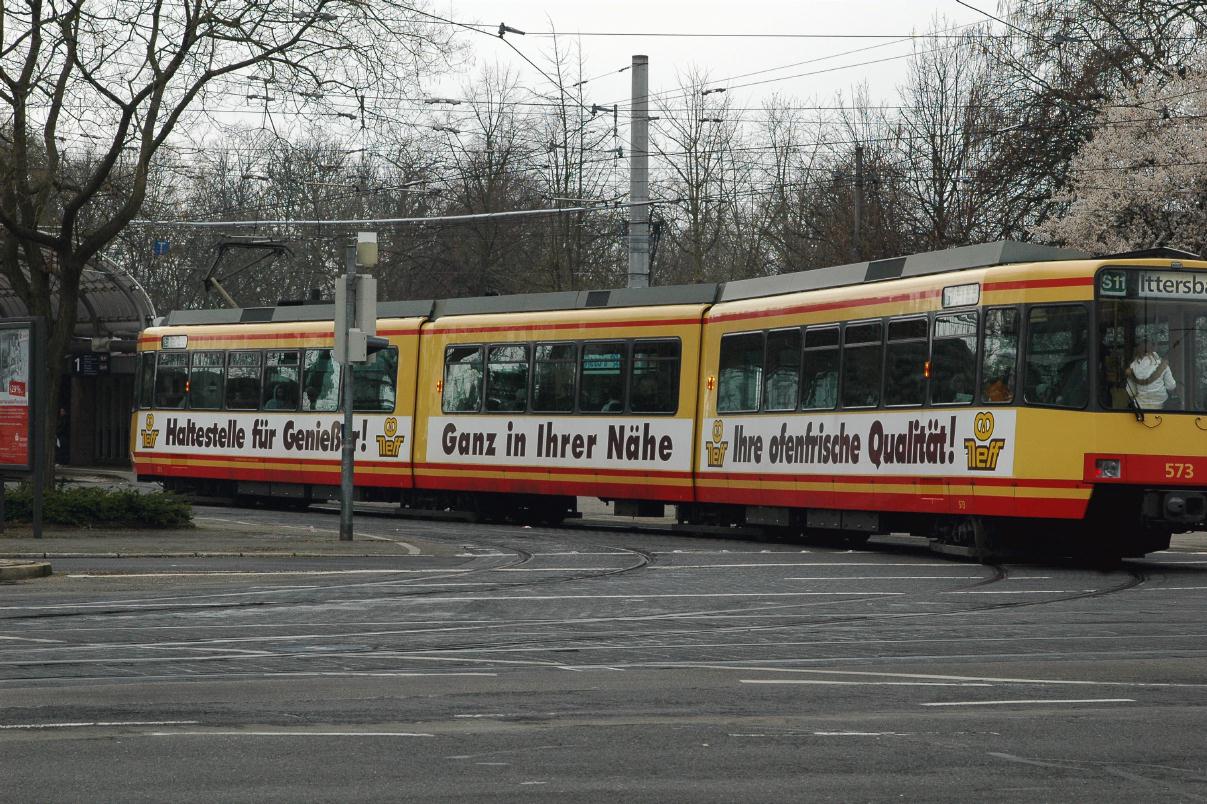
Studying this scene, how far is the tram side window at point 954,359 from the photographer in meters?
19.7

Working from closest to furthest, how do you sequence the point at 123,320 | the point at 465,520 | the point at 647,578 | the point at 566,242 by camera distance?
the point at 647,578 < the point at 465,520 < the point at 123,320 < the point at 566,242

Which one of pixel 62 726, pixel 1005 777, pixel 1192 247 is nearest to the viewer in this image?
pixel 1005 777

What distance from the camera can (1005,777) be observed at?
712cm

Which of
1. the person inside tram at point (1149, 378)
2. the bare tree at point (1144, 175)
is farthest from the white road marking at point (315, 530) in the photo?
the bare tree at point (1144, 175)

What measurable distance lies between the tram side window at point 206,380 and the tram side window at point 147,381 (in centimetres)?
129

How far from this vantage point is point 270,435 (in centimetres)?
3092

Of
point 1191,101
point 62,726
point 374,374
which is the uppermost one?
point 1191,101

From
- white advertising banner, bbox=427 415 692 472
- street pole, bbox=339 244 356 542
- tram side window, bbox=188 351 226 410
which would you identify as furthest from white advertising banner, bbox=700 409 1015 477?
tram side window, bbox=188 351 226 410

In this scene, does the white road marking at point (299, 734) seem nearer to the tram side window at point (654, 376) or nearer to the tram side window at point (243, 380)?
the tram side window at point (654, 376)

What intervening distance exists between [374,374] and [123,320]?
728 inches

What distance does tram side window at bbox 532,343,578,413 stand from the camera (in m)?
26.5

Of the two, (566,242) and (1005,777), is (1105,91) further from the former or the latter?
(1005,777)

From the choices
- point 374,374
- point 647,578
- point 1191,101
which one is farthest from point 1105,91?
point 647,578

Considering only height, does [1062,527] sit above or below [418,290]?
below
